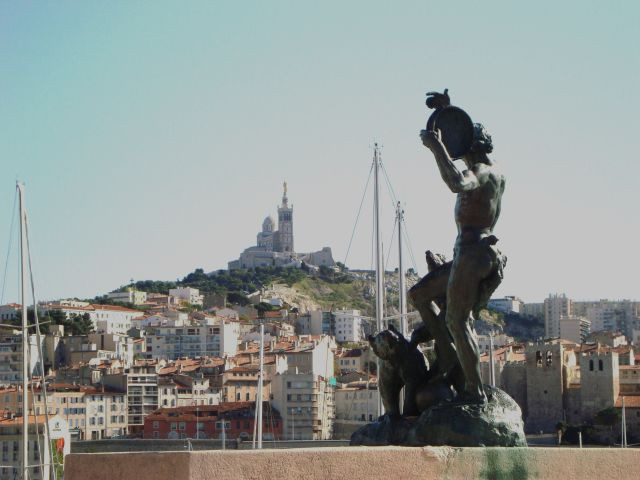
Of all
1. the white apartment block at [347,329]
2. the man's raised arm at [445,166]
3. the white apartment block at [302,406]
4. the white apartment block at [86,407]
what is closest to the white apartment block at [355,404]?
the white apartment block at [302,406]

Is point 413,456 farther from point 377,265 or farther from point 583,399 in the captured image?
point 583,399

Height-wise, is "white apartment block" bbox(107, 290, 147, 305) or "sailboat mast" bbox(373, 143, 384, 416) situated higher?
"white apartment block" bbox(107, 290, 147, 305)

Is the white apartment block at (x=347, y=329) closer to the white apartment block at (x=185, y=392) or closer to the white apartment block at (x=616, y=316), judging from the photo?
the white apartment block at (x=185, y=392)

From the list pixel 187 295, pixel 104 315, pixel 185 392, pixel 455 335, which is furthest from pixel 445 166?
pixel 187 295

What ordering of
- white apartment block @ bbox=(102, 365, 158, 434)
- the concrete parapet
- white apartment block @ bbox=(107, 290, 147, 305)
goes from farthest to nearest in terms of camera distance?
white apartment block @ bbox=(107, 290, 147, 305) → white apartment block @ bbox=(102, 365, 158, 434) → the concrete parapet

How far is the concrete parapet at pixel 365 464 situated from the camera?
6344mm

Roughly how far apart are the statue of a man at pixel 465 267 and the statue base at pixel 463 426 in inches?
5.6

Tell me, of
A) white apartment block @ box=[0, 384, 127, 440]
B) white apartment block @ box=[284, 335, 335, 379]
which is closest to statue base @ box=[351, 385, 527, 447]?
white apartment block @ box=[0, 384, 127, 440]

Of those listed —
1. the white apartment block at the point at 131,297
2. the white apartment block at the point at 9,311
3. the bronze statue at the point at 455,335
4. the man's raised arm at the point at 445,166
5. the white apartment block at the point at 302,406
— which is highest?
the white apartment block at the point at 131,297

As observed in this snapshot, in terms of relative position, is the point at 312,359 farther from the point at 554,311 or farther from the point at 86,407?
the point at 554,311

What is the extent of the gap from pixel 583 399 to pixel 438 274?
76459 mm

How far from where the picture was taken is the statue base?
771cm

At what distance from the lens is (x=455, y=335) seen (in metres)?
8.23

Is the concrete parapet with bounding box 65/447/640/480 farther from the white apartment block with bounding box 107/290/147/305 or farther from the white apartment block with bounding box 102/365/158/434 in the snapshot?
the white apartment block with bounding box 107/290/147/305
